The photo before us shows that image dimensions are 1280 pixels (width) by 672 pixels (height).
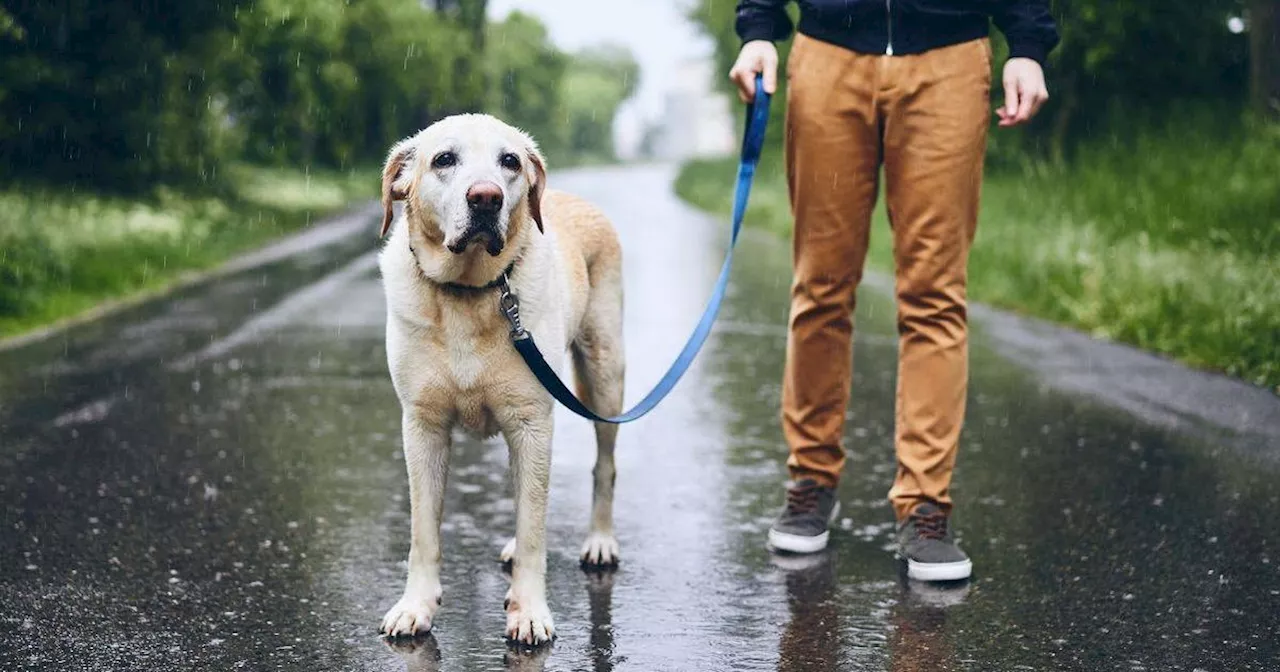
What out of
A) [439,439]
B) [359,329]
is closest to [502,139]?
[439,439]

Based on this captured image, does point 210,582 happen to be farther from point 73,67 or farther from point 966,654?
point 73,67

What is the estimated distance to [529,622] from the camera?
387 cm

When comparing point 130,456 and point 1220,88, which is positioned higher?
point 1220,88

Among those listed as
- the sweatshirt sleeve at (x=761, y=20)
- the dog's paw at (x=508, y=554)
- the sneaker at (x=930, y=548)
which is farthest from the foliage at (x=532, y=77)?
the sneaker at (x=930, y=548)

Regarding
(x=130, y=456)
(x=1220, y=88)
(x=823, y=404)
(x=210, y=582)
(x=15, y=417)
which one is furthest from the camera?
(x=1220, y=88)

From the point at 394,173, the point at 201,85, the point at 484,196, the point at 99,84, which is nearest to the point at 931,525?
the point at 484,196

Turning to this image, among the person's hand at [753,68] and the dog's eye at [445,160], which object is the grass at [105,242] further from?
the dog's eye at [445,160]

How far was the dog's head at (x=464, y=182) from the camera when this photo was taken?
3771 millimetres

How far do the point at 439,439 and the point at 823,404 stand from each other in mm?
1462

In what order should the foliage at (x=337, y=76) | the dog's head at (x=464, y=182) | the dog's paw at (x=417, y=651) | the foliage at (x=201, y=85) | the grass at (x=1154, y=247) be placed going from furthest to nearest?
the foliage at (x=337, y=76), the foliage at (x=201, y=85), the grass at (x=1154, y=247), the dog's head at (x=464, y=182), the dog's paw at (x=417, y=651)

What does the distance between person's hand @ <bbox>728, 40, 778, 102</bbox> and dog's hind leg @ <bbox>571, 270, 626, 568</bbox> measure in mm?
760

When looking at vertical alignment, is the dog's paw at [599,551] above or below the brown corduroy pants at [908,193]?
below

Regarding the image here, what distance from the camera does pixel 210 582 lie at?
14.6 ft

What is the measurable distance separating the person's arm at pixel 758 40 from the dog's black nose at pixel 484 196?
1275mm
